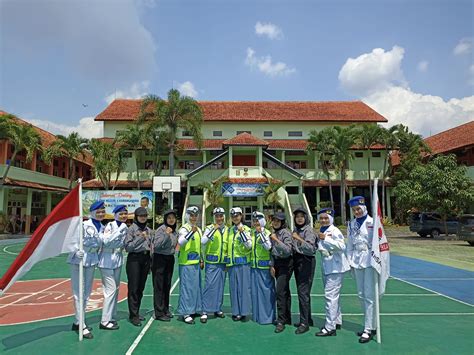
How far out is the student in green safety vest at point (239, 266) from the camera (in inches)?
229

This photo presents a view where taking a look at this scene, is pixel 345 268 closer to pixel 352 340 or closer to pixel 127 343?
pixel 352 340

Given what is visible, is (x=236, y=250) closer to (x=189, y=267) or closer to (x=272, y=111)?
(x=189, y=267)

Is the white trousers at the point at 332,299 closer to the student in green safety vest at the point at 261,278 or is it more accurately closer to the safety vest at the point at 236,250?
the student in green safety vest at the point at 261,278

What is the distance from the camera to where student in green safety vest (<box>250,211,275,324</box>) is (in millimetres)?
5648

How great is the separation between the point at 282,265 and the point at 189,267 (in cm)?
151

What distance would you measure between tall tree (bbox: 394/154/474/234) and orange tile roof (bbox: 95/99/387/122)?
13.1 m

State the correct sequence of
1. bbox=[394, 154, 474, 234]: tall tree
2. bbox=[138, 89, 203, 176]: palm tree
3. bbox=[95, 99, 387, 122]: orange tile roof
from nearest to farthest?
1. bbox=[394, 154, 474, 234]: tall tree
2. bbox=[138, 89, 203, 176]: palm tree
3. bbox=[95, 99, 387, 122]: orange tile roof

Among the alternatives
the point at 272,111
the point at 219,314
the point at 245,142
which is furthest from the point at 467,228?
the point at 272,111

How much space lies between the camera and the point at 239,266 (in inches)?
233

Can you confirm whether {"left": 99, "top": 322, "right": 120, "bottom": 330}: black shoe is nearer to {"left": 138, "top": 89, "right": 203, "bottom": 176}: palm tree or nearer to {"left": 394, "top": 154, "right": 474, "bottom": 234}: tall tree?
{"left": 138, "top": 89, "right": 203, "bottom": 176}: palm tree

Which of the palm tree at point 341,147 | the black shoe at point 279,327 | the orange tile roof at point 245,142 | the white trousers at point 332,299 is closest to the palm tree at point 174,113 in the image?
the orange tile roof at point 245,142

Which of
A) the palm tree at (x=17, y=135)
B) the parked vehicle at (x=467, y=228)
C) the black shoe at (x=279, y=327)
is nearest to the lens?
the black shoe at (x=279, y=327)

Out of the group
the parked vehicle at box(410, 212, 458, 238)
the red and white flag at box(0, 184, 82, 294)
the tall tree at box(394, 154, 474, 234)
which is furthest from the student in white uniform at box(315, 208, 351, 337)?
the parked vehicle at box(410, 212, 458, 238)

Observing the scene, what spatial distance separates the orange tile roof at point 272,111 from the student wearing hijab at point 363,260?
29.0 metres
